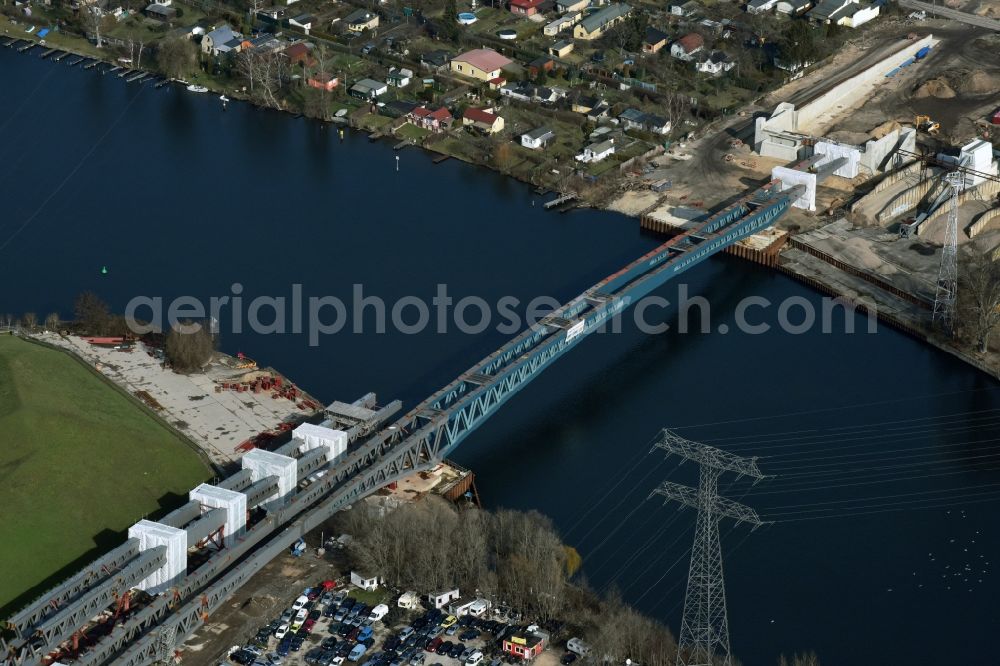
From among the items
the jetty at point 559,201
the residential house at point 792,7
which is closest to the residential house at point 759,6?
the residential house at point 792,7

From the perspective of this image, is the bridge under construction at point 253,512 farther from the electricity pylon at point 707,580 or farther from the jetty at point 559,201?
the jetty at point 559,201

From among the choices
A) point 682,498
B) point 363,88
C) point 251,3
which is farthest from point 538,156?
point 682,498

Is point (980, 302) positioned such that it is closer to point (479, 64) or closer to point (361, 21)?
point (479, 64)

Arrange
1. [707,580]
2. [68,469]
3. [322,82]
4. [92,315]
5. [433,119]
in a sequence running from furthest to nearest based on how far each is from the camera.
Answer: [322,82]
[433,119]
[92,315]
[68,469]
[707,580]

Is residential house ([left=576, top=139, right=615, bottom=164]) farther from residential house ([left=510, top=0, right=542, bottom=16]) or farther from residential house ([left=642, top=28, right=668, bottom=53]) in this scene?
residential house ([left=510, top=0, right=542, bottom=16])

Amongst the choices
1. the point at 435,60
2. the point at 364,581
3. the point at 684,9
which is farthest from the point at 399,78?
the point at 364,581

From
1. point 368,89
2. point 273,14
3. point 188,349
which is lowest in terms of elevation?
point 188,349
